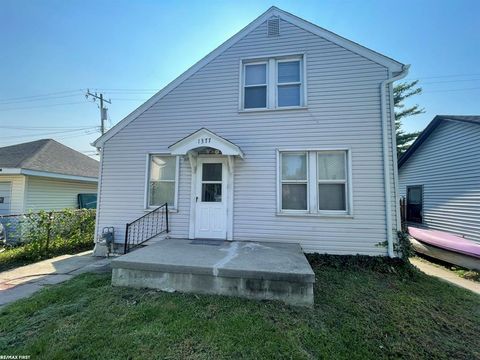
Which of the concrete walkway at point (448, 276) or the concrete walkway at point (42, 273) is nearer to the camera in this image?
the concrete walkway at point (42, 273)

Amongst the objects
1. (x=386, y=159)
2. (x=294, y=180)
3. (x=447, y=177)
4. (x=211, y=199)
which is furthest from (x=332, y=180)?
(x=447, y=177)

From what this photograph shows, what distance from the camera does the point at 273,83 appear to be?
6.48 metres

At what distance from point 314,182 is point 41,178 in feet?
38.2

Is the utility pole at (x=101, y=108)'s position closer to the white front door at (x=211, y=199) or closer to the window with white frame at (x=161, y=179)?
the window with white frame at (x=161, y=179)

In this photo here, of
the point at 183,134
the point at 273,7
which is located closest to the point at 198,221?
the point at 183,134

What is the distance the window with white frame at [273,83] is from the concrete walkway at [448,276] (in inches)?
218

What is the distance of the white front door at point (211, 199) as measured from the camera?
632cm

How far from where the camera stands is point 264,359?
2408 millimetres

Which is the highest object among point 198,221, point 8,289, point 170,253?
point 198,221

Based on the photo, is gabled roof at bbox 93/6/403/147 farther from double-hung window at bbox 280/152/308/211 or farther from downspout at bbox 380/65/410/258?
double-hung window at bbox 280/152/308/211

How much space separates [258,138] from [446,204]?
24.9 ft

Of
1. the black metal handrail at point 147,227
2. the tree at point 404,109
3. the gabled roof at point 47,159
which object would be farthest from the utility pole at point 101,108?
the tree at point 404,109

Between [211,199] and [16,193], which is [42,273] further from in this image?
[16,193]

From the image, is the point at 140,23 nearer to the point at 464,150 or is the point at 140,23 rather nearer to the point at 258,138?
the point at 258,138
